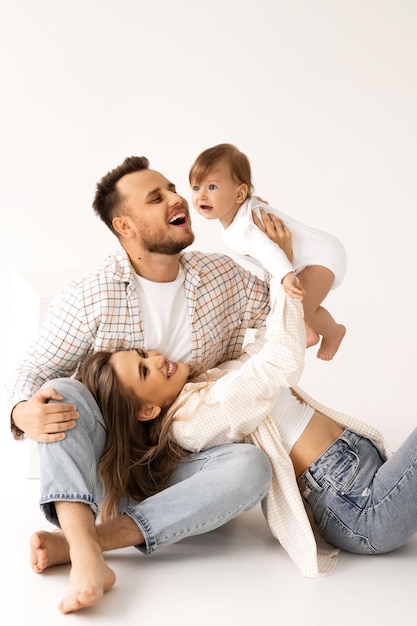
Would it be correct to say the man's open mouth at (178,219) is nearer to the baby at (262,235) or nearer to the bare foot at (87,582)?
the baby at (262,235)

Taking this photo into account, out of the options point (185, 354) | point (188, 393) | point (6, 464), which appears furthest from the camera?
point (6, 464)

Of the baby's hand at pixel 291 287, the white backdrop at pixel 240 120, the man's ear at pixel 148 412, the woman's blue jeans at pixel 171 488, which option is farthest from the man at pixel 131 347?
the white backdrop at pixel 240 120

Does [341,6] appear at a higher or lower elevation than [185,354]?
higher

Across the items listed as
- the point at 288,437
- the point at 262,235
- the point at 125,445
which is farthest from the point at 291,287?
the point at 125,445

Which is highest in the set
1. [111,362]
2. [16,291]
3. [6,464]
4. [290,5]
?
[290,5]

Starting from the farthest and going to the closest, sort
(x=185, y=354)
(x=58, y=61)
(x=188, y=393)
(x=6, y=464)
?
(x=58, y=61), (x=6, y=464), (x=185, y=354), (x=188, y=393)

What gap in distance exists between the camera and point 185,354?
2.60m

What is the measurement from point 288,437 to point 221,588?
44cm

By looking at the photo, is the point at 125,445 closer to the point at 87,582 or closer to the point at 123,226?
the point at 87,582

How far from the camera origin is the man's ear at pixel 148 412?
2.37m

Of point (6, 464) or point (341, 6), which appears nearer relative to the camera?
point (6, 464)

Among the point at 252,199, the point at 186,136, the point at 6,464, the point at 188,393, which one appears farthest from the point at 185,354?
the point at 186,136

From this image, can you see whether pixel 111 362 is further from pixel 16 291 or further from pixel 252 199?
pixel 16 291

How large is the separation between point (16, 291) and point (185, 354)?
3.63ft
